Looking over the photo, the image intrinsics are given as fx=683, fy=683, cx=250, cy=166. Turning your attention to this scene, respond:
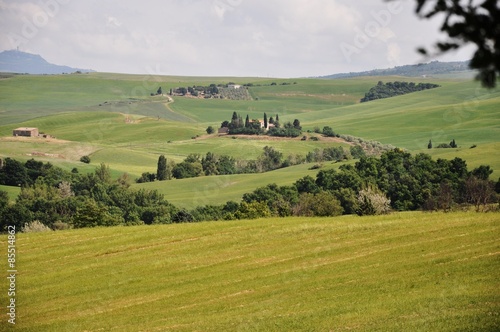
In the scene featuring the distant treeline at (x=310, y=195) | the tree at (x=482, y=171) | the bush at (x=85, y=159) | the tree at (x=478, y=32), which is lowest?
the bush at (x=85, y=159)

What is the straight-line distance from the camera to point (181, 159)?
540 ft

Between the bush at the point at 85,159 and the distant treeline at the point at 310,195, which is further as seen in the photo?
the bush at the point at 85,159

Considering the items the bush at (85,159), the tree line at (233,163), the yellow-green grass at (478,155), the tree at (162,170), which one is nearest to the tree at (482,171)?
the yellow-green grass at (478,155)

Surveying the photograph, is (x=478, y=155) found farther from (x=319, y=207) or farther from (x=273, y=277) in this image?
(x=273, y=277)

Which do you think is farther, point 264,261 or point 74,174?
point 74,174

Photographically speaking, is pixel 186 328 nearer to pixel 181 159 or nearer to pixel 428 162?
pixel 428 162

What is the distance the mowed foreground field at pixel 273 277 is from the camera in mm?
20406

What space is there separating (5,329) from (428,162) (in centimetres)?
8550

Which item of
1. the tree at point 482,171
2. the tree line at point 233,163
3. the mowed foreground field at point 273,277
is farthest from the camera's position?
the tree line at point 233,163

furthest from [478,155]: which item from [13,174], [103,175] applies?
[13,174]

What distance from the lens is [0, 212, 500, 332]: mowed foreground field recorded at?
20.4m

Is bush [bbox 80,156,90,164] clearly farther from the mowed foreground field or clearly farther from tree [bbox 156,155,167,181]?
the mowed foreground field

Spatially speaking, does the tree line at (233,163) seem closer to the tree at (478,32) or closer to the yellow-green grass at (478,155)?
the yellow-green grass at (478,155)

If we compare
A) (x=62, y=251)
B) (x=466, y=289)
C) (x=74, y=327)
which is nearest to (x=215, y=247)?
(x=62, y=251)
